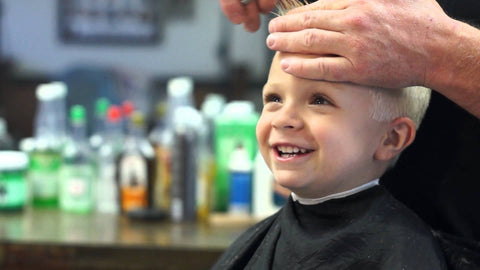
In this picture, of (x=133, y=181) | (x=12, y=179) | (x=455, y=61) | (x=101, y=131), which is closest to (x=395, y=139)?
(x=455, y=61)

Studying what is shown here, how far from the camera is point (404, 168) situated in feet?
4.61

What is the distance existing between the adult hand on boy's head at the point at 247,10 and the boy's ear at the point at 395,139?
395mm

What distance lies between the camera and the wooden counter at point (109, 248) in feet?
8.31

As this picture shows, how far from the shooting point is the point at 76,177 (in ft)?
9.85

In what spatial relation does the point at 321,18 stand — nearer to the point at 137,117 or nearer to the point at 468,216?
the point at 468,216

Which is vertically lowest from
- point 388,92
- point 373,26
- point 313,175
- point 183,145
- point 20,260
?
point 20,260

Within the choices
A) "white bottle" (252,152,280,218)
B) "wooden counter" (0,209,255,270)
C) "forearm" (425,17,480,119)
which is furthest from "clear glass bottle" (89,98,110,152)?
"forearm" (425,17,480,119)

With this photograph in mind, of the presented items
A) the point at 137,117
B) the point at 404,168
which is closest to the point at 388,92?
the point at 404,168

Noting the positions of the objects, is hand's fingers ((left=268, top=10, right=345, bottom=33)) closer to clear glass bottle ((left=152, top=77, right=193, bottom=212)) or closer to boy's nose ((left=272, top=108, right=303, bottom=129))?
boy's nose ((left=272, top=108, right=303, bottom=129))

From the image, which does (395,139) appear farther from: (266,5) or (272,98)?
(266,5)

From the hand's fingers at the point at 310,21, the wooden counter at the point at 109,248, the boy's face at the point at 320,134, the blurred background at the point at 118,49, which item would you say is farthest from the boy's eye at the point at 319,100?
the blurred background at the point at 118,49

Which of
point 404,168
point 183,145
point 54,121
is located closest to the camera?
point 404,168

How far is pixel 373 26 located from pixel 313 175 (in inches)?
10.4

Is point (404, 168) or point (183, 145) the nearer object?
point (404, 168)
